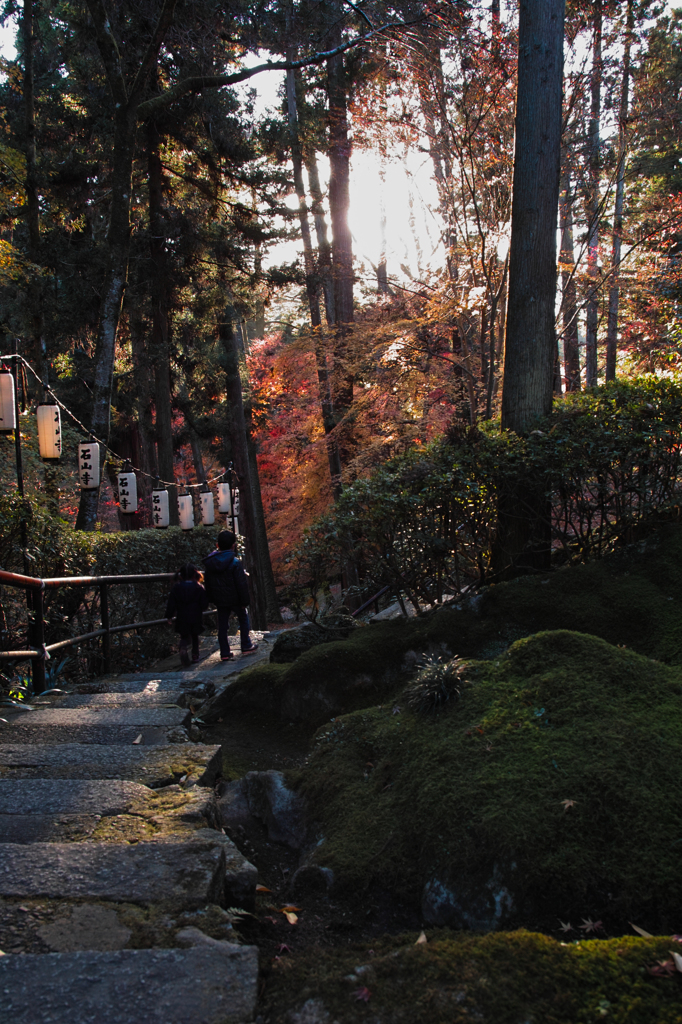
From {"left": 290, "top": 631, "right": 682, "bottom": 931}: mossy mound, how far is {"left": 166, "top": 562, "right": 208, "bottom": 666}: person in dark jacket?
452 cm

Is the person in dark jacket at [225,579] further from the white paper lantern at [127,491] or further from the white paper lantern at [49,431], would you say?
the white paper lantern at [127,491]

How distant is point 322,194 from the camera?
1739cm

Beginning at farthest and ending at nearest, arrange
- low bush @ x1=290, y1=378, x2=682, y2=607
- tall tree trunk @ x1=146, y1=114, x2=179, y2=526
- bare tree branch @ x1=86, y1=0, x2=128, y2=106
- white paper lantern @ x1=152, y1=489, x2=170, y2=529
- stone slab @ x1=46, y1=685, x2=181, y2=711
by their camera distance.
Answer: tall tree trunk @ x1=146, y1=114, x2=179, y2=526
white paper lantern @ x1=152, y1=489, x2=170, y2=529
bare tree branch @ x1=86, y1=0, x2=128, y2=106
low bush @ x1=290, y1=378, x2=682, y2=607
stone slab @ x1=46, y1=685, x2=181, y2=711

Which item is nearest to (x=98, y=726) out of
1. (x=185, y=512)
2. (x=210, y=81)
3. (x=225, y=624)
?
(x=225, y=624)

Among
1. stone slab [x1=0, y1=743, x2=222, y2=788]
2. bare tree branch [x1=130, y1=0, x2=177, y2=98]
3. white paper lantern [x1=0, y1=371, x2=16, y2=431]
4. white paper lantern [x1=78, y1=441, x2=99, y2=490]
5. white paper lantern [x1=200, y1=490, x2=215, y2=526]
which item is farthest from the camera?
white paper lantern [x1=200, y1=490, x2=215, y2=526]

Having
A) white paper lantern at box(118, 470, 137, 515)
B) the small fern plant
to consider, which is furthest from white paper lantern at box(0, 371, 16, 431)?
the small fern plant

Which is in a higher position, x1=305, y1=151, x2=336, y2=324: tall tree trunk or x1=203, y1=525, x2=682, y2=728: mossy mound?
x1=305, y1=151, x2=336, y2=324: tall tree trunk

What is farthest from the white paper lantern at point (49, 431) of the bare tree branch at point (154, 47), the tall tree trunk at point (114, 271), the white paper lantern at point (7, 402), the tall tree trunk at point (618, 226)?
the tall tree trunk at point (618, 226)

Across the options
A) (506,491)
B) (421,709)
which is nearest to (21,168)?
(506,491)

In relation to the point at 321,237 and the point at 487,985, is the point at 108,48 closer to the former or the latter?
the point at 321,237

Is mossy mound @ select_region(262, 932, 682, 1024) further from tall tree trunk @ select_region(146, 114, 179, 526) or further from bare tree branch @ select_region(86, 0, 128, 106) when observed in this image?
tall tree trunk @ select_region(146, 114, 179, 526)

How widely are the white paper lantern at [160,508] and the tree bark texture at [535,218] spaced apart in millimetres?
7541

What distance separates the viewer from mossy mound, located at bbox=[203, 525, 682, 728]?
14.9 ft

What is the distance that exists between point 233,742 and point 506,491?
2906 millimetres
